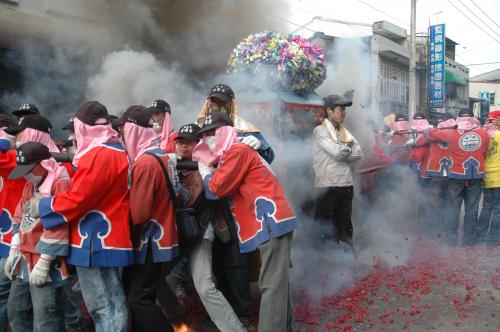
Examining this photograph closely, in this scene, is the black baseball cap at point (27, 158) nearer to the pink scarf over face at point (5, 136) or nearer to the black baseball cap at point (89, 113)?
the black baseball cap at point (89, 113)

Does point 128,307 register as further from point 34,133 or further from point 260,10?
point 260,10

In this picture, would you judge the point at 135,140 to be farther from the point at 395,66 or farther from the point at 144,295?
the point at 395,66

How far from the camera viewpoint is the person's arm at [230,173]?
3104 mm

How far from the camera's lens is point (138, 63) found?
263 inches

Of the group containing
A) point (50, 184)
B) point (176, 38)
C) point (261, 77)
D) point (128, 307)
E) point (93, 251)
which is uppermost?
point (176, 38)

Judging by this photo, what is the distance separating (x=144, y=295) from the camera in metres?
3.02

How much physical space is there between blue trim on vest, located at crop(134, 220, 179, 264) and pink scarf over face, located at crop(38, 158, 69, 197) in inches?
27.4

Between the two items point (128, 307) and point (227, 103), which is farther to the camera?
point (227, 103)

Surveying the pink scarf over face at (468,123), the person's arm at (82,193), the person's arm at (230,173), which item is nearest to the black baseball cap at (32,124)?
the person's arm at (82,193)

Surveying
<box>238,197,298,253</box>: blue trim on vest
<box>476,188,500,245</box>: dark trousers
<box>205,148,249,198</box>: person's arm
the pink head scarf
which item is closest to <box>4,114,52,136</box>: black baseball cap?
<box>205,148,249,198</box>: person's arm

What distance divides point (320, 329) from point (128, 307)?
168cm

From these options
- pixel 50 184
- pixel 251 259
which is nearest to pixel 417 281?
pixel 251 259

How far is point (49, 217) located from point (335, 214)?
3471 mm

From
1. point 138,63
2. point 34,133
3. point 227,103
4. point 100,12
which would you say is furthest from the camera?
point 100,12
